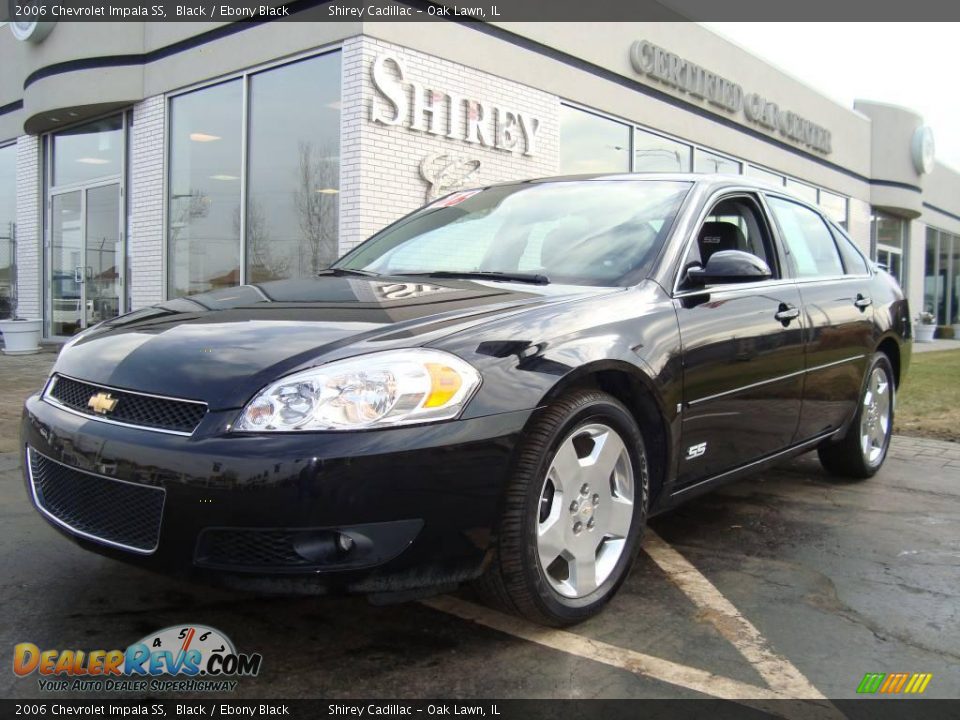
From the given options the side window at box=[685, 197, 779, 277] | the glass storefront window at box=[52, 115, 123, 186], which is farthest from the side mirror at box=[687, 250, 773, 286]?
the glass storefront window at box=[52, 115, 123, 186]

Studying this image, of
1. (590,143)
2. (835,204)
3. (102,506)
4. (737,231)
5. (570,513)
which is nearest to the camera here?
(102,506)

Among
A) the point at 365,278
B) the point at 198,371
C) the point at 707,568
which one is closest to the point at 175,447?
the point at 198,371

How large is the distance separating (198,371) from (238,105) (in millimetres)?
8586

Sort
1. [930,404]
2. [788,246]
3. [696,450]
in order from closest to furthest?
1. [696,450]
2. [788,246]
3. [930,404]

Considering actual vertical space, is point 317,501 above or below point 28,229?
below

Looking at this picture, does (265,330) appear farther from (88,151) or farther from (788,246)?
(88,151)

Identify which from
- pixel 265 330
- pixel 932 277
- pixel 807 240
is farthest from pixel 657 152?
pixel 932 277

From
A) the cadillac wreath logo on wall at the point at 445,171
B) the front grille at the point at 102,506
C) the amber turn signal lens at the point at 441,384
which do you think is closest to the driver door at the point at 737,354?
the amber turn signal lens at the point at 441,384

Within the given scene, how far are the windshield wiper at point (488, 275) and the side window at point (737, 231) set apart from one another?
83 centimetres

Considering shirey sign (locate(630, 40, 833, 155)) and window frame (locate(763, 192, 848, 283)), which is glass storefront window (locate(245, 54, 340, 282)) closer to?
shirey sign (locate(630, 40, 833, 155))

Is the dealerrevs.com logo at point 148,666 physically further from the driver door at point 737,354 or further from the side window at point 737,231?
the side window at point 737,231

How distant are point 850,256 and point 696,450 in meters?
2.34

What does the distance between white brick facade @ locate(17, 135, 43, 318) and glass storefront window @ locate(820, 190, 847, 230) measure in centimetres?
1597

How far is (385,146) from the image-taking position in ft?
28.7
